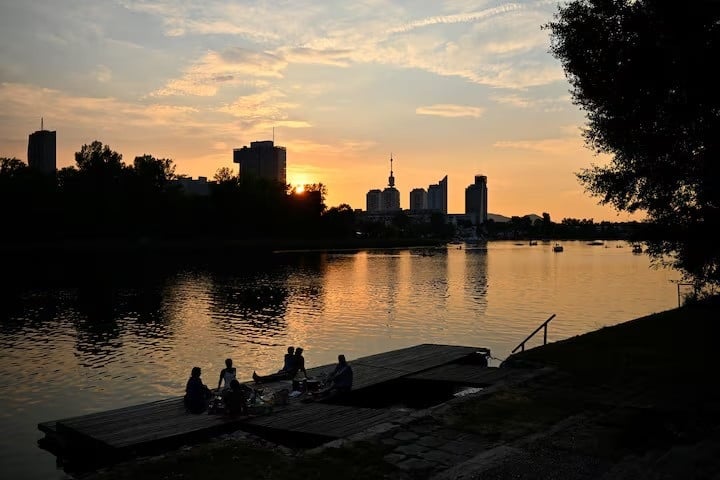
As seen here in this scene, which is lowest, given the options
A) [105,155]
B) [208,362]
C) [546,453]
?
[208,362]

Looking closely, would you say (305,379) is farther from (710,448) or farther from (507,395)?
(710,448)

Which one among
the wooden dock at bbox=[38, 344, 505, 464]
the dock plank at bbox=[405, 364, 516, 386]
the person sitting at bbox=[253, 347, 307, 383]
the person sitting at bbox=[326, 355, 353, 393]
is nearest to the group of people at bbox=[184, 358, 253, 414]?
the wooden dock at bbox=[38, 344, 505, 464]

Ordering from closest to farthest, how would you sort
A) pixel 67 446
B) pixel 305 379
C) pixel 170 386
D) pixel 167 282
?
pixel 67 446 < pixel 305 379 < pixel 170 386 < pixel 167 282

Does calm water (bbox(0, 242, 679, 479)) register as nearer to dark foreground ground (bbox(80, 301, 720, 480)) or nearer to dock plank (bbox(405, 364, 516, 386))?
dark foreground ground (bbox(80, 301, 720, 480))

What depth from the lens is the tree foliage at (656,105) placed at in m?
24.8

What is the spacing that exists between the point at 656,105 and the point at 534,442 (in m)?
18.7

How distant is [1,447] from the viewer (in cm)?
2161

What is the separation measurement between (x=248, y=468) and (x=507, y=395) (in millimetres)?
10014

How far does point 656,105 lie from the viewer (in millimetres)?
27141

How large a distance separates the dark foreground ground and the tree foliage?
937 cm

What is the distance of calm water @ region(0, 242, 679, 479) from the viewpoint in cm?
2923

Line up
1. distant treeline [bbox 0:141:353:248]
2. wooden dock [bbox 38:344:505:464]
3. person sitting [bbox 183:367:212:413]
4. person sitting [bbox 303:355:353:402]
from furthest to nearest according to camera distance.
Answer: distant treeline [bbox 0:141:353:248] < person sitting [bbox 303:355:353:402] < person sitting [bbox 183:367:212:413] < wooden dock [bbox 38:344:505:464]

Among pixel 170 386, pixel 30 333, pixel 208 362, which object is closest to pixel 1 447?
pixel 170 386

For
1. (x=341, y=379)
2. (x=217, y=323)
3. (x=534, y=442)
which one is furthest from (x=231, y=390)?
(x=217, y=323)
